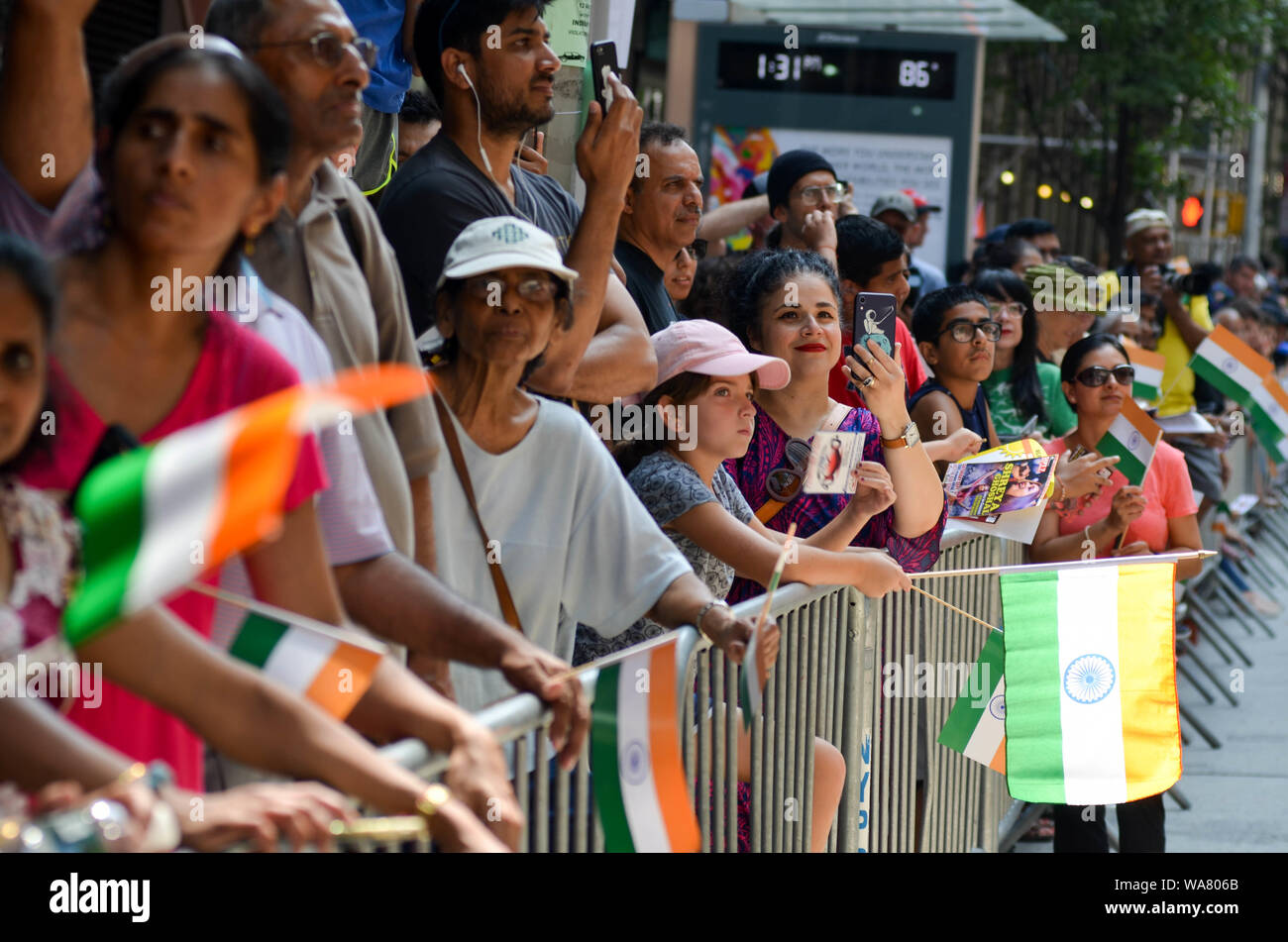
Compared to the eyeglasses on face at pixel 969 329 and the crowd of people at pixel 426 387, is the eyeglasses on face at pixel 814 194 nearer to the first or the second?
the crowd of people at pixel 426 387

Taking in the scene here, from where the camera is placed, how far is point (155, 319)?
244 centimetres

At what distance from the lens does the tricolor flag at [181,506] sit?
1.70 meters

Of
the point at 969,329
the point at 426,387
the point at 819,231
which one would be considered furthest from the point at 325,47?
the point at 969,329

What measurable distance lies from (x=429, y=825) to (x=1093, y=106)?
88.3 feet

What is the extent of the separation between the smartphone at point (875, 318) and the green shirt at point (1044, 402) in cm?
178

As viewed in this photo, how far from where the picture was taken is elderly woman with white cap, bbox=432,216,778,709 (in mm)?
3447

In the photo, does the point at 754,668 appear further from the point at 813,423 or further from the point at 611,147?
the point at 813,423

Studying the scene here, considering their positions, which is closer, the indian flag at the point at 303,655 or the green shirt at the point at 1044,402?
the indian flag at the point at 303,655

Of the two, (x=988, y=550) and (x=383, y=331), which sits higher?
(x=383, y=331)

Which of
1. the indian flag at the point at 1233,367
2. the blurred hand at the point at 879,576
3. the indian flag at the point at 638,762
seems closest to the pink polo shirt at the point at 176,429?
the indian flag at the point at 638,762

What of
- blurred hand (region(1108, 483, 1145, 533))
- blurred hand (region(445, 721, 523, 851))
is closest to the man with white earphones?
blurred hand (region(445, 721, 523, 851))

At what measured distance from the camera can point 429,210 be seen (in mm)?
3900

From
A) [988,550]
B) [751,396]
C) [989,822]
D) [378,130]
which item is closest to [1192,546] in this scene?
[988,550]

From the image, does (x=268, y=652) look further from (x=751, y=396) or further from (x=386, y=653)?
(x=751, y=396)
